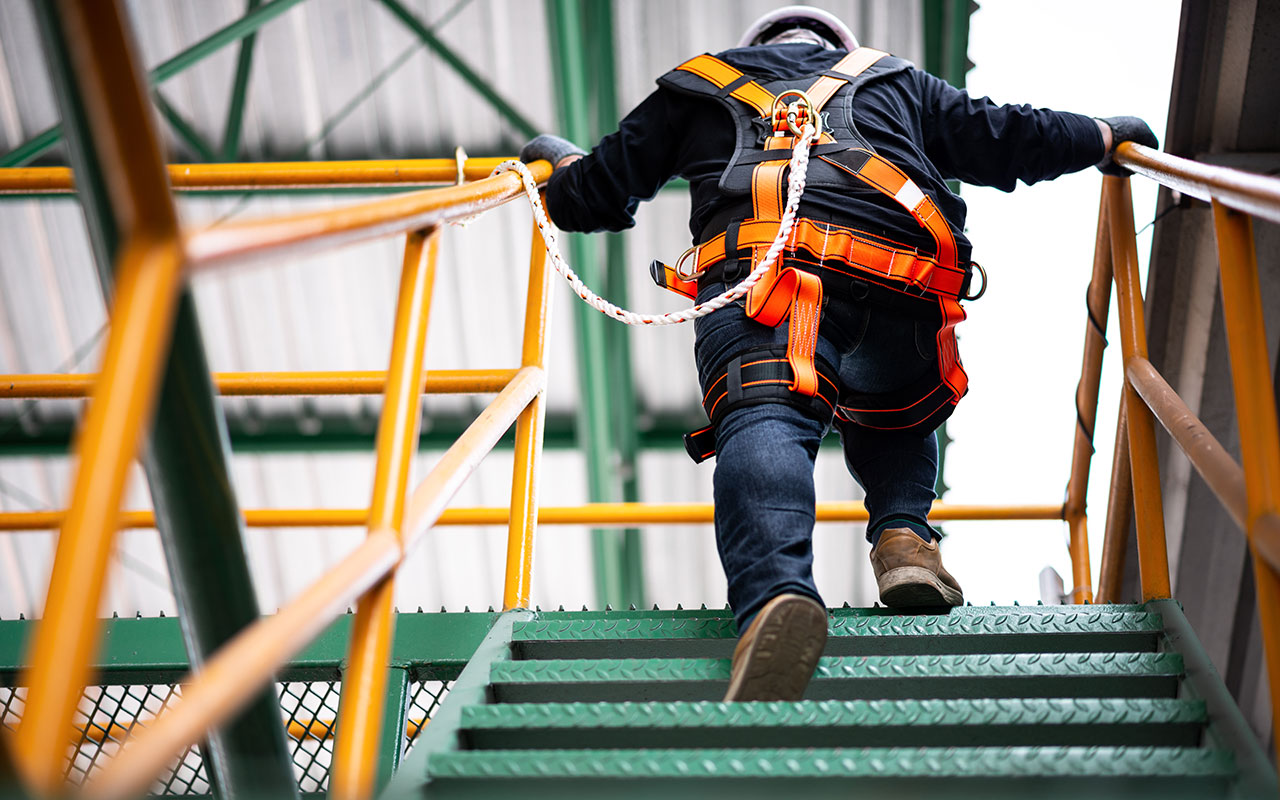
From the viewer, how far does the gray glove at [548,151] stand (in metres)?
3.04

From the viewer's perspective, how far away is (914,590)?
7.92 ft

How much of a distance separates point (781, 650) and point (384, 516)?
2.42 ft

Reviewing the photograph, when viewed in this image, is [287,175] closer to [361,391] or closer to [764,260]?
[361,391]

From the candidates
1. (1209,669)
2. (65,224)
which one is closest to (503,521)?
(1209,669)

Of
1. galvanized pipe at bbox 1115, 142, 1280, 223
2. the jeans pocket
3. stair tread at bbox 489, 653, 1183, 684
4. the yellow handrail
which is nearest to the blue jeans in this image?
the jeans pocket

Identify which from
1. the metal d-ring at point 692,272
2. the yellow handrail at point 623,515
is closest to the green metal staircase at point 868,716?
the metal d-ring at point 692,272

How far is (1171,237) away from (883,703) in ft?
10.8

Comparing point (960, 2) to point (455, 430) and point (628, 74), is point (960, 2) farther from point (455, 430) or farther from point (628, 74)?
point (455, 430)

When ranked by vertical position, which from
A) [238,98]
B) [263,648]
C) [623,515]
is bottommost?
[263,648]

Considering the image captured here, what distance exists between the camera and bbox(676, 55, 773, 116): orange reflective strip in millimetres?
2580

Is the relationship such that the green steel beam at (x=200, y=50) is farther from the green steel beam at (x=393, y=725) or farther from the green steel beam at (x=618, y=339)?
the green steel beam at (x=393, y=725)

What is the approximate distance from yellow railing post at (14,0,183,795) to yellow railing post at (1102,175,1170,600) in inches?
83.5

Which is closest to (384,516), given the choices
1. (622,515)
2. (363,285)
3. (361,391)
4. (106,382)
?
(106,382)

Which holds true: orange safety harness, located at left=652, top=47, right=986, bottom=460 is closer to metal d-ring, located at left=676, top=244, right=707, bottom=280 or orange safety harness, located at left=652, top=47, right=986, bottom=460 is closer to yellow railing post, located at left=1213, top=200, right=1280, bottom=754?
metal d-ring, located at left=676, top=244, right=707, bottom=280
